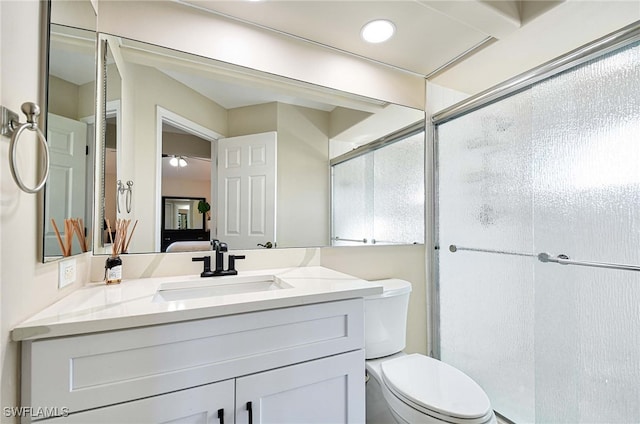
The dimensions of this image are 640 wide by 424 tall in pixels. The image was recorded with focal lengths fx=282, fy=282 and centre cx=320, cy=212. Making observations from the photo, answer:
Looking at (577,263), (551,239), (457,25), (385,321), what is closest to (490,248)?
(551,239)

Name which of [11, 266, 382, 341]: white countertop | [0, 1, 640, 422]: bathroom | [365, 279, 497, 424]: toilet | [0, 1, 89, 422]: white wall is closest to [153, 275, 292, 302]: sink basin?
[11, 266, 382, 341]: white countertop

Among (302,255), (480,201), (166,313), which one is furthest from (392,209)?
(166,313)

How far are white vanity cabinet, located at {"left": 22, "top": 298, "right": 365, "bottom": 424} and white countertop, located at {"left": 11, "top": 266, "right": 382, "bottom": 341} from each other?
0.03 metres

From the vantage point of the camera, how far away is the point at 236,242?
4.86ft

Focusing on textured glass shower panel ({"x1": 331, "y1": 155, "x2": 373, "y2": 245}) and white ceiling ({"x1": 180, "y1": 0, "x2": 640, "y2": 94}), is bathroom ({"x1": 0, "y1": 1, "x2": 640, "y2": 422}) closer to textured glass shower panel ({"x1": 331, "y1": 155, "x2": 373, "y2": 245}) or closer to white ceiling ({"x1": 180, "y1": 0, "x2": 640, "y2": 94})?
white ceiling ({"x1": 180, "y1": 0, "x2": 640, "y2": 94})

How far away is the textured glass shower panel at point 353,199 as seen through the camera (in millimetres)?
1788

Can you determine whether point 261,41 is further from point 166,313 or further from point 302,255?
point 166,313

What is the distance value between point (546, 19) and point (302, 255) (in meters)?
1.65

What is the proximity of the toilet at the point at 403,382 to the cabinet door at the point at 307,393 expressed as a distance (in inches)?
10.1

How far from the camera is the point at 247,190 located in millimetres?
1532

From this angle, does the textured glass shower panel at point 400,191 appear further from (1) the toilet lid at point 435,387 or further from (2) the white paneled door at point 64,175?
(2) the white paneled door at point 64,175

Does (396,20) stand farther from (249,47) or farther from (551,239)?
(551,239)

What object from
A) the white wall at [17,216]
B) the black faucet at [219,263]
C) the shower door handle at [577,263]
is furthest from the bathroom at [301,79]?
the shower door handle at [577,263]

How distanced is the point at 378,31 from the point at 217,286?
157cm
